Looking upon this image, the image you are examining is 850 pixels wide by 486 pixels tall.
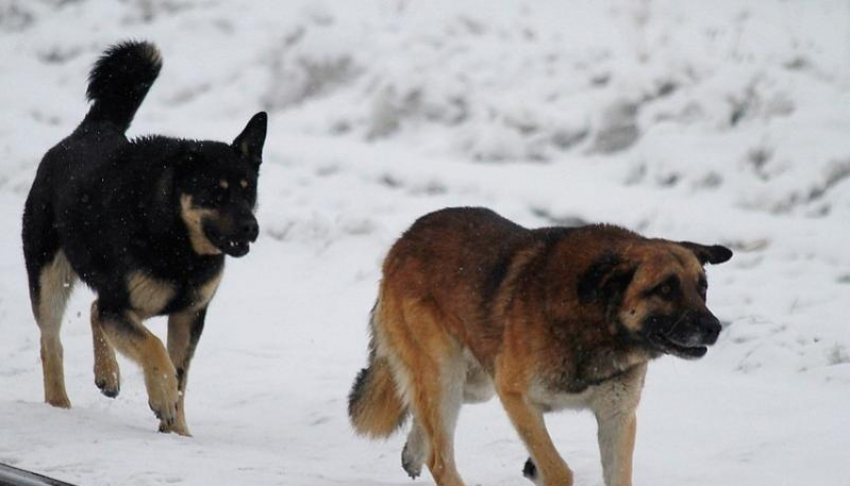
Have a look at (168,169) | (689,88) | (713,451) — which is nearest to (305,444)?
(168,169)

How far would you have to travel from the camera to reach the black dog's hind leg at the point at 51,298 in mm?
7977

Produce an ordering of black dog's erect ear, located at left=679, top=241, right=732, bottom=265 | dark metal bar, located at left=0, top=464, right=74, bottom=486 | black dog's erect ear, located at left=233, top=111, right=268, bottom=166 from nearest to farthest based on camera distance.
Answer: dark metal bar, located at left=0, top=464, right=74, bottom=486 → black dog's erect ear, located at left=679, top=241, right=732, bottom=265 → black dog's erect ear, located at left=233, top=111, right=268, bottom=166

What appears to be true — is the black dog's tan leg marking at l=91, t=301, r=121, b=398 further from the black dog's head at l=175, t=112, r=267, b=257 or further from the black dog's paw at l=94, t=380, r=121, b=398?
the black dog's head at l=175, t=112, r=267, b=257

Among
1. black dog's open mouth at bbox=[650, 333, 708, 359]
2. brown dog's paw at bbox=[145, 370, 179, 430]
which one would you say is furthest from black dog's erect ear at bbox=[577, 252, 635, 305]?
brown dog's paw at bbox=[145, 370, 179, 430]

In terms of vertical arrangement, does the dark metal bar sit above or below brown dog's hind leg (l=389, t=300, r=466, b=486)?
above

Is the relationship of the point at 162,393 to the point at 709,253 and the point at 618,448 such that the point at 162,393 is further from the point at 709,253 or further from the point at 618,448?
the point at 709,253

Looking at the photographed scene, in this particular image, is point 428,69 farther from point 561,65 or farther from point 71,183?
point 71,183

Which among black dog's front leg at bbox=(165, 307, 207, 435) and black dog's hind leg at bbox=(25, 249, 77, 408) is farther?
black dog's hind leg at bbox=(25, 249, 77, 408)

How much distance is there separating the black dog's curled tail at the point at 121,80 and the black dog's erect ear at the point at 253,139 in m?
1.38

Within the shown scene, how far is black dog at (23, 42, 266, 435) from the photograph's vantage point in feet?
23.2

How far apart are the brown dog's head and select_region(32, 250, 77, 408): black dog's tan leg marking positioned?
393 cm

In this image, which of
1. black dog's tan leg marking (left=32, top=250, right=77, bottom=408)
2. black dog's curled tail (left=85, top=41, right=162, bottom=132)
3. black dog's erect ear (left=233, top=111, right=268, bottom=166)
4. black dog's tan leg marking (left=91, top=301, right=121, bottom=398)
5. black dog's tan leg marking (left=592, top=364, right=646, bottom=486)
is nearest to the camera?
black dog's tan leg marking (left=592, top=364, right=646, bottom=486)

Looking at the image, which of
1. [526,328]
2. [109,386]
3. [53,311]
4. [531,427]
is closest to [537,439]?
[531,427]

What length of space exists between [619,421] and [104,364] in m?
3.62
